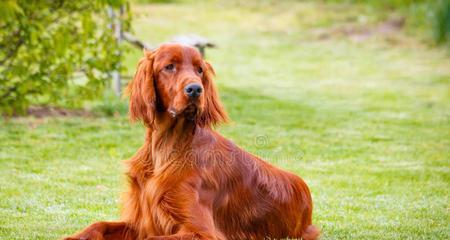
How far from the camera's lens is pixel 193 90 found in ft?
14.8

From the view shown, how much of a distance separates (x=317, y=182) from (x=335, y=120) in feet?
12.1

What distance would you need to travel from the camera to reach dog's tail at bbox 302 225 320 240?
210 inches

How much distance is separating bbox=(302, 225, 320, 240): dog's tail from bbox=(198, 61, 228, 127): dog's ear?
1051 millimetres

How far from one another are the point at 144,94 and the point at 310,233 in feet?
5.07

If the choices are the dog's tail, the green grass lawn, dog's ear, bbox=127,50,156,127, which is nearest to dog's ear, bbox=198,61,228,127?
the green grass lawn

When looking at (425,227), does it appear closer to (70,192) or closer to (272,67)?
(70,192)

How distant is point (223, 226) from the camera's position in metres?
4.95

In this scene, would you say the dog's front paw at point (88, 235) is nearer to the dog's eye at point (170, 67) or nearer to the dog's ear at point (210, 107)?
the dog's ear at point (210, 107)

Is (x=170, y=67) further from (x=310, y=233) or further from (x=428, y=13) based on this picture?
(x=428, y=13)

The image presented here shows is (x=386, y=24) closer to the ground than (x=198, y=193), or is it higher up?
closer to the ground

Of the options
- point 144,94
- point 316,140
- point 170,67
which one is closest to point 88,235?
point 144,94

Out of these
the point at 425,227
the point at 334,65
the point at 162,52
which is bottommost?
the point at 334,65

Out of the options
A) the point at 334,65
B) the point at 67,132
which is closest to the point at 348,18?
the point at 334,65

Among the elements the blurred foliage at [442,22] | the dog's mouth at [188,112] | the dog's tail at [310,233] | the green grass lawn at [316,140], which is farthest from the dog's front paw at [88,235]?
the blurred foliage at [442,22]
